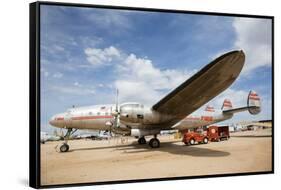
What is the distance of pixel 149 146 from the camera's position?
711 cm

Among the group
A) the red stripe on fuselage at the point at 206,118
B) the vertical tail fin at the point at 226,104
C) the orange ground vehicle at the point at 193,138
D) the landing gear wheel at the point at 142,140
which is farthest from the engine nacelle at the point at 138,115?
the vertical tail fin at the point at 226,104

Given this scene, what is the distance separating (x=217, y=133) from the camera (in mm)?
7449

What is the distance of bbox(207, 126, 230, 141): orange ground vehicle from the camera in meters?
7.43

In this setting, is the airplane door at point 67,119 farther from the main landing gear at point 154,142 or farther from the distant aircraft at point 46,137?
the main landing gear at point 154,142

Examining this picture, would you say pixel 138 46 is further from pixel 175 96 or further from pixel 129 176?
pixel 129 176

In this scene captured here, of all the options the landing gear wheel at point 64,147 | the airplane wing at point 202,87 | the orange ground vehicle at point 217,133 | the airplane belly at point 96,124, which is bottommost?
the landing gear wheel at point 64,147

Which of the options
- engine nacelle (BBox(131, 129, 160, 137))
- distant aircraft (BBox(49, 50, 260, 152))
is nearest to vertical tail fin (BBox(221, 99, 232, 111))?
distant aircraft (BBox(49, 50, 260, 152))

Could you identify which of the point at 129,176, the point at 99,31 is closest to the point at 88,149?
the point at 129,176

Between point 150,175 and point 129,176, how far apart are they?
31 centimetres

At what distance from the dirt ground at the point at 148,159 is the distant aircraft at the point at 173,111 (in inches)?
7.3

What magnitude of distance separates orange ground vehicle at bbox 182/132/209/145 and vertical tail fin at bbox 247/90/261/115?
788 millimetres

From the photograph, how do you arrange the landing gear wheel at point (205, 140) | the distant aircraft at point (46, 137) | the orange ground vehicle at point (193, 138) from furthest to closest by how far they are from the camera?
the landing gear wheel at point (205, 140) < the orange ground vehicle at point (193, 138) < the distant aircraft at point (46, 137)

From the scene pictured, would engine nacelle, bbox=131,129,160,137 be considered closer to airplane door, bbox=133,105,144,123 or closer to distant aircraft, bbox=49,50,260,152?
distant aircraft, bbox=49,50,260,152

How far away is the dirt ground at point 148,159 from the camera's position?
6445 mm
